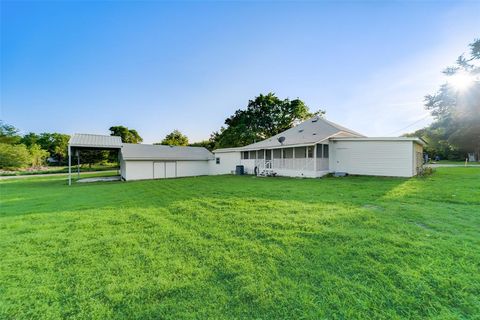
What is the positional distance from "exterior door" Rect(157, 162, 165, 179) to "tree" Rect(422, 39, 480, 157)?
30235 millimetres

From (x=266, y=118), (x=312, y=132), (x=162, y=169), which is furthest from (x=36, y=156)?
(x=312, y=132)

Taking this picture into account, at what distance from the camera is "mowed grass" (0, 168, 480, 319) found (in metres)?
2.14

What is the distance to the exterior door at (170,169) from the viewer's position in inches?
810

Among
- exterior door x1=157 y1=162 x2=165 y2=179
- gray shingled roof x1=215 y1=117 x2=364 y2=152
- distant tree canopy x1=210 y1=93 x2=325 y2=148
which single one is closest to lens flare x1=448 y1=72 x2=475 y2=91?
gray shingled roof x1=215 y1=117 x2=364 y2=152

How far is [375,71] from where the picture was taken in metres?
13.6

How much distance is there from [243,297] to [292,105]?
30233 mm

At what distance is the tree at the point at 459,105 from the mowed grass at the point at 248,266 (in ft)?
69.3

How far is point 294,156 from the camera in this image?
15.8 meters

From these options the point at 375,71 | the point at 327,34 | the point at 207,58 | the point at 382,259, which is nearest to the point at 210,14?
the point at 207,58

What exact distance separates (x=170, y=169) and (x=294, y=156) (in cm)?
1294

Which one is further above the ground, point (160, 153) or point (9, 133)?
point (9, 133)

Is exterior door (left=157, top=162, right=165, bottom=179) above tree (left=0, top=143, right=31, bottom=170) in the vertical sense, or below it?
below

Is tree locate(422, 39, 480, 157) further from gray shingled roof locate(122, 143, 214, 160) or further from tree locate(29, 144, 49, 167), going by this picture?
tree locate(29, 144, 49, 167)

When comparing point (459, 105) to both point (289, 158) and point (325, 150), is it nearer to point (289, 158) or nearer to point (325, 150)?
point (325, 150)
